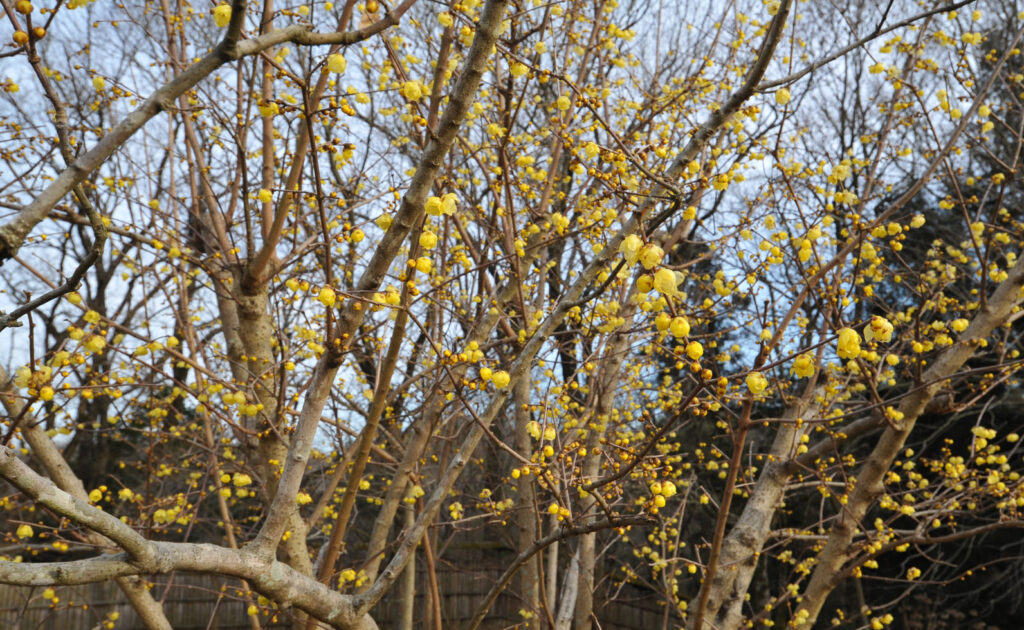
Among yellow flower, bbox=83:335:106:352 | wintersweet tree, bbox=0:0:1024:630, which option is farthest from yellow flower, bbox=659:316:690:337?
yellow flower, bbox=83:335:106:352

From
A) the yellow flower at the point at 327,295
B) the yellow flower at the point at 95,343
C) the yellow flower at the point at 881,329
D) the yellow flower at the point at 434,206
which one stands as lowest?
the yellow flower at the point at 881,329

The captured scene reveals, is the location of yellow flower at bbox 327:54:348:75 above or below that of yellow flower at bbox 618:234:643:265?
above

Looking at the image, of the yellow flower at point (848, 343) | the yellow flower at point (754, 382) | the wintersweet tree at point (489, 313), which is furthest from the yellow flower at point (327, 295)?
the yellow flower at point (848, 343)

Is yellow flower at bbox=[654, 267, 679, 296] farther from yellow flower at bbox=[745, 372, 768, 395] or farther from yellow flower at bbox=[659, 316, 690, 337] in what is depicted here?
yellow flower at bbox=[745, 372, 768, 395]

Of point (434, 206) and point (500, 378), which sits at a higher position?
point (434, 206)

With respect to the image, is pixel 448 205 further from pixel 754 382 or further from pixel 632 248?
pixel 754 382

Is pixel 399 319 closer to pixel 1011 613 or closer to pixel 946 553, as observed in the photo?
pixel 1011 613

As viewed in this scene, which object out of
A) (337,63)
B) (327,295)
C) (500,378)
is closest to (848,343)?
(500,378)

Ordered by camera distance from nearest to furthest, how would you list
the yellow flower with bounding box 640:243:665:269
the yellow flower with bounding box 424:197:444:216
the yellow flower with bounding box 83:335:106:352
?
1. the yellow flower with bounding box 640:243:665:269
2. the yellow flower with bounding box 424:197:444:216
3. the yellow flower with bounding box 83:335:106:352

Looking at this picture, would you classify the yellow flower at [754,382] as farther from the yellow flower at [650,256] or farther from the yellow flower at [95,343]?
the yellow flower at [95,343]

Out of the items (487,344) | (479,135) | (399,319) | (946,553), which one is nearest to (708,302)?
(487,344)

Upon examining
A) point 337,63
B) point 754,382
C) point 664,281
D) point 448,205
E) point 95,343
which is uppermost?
point 337,63

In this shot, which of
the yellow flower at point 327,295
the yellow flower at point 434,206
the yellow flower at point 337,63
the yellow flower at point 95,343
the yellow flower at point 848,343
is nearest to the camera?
the yellow flower at point 848,343

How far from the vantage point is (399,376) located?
21.7 ft
